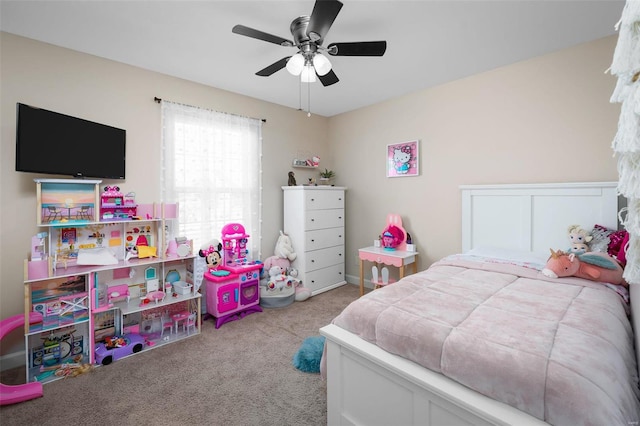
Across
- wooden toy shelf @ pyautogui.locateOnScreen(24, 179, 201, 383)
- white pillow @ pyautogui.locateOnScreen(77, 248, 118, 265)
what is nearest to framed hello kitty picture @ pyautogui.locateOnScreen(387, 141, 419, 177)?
wooden toy shelf @ pyautogui.locateOnScreen(24, 179, 201, 383)

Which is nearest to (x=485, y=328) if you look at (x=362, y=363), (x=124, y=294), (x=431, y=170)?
(x=362, y=363)

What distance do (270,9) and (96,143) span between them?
193cm

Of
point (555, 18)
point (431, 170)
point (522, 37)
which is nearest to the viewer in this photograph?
point (555, 18)

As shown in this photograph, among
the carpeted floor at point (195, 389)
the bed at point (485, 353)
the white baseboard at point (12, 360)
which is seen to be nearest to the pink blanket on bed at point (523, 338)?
the bed at point (485, 353)

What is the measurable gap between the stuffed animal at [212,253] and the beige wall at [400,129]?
767mm

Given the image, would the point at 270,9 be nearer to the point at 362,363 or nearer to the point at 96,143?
the point at 96,143

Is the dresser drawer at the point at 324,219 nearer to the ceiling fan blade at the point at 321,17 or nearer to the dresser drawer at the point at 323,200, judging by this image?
the dresser drawer at the point at 323,200

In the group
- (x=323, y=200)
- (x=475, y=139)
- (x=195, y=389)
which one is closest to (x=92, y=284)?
(x=195, y=389)

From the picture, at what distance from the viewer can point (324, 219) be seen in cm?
418

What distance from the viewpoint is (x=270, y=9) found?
2080 millimetres

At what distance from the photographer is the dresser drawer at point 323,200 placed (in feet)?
13.0

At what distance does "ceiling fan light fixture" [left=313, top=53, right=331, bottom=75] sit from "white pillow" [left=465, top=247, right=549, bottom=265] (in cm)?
218

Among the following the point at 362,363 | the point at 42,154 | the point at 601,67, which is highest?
the point at 601,67

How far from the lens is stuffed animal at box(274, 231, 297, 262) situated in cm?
397
